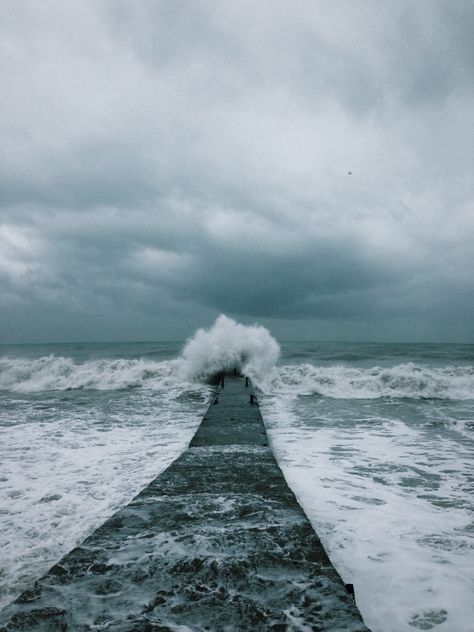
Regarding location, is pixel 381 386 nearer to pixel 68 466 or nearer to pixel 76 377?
pixel 68 466

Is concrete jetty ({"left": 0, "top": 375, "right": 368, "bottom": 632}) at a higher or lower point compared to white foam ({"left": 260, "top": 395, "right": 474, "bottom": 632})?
higher

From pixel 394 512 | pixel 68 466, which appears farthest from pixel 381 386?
pixel 68 466

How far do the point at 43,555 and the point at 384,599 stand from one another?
3.11m

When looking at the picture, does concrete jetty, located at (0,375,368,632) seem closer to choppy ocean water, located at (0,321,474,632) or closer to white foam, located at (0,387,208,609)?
choppy ocean water, located at (0,321,474,632)

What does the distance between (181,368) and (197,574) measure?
1648 cm

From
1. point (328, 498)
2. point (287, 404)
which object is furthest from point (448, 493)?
point (287, 404)

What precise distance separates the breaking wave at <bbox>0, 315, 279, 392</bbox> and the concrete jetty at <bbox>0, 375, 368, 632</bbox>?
13.6 meters

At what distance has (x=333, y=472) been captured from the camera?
5711 millimetres

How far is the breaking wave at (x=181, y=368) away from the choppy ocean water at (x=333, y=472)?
1.79 meters

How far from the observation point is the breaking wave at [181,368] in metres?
16.9

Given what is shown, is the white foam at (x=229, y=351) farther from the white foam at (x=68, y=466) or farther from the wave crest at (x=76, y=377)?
the white foam at (x=68, y=466)

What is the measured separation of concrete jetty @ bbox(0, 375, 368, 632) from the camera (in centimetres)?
188

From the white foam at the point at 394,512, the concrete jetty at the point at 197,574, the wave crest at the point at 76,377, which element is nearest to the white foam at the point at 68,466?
the concrete jetty at the point at 197,574

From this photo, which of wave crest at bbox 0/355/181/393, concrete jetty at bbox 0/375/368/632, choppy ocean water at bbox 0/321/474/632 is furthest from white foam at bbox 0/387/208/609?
wave crest at bbox 0/355/181/393
